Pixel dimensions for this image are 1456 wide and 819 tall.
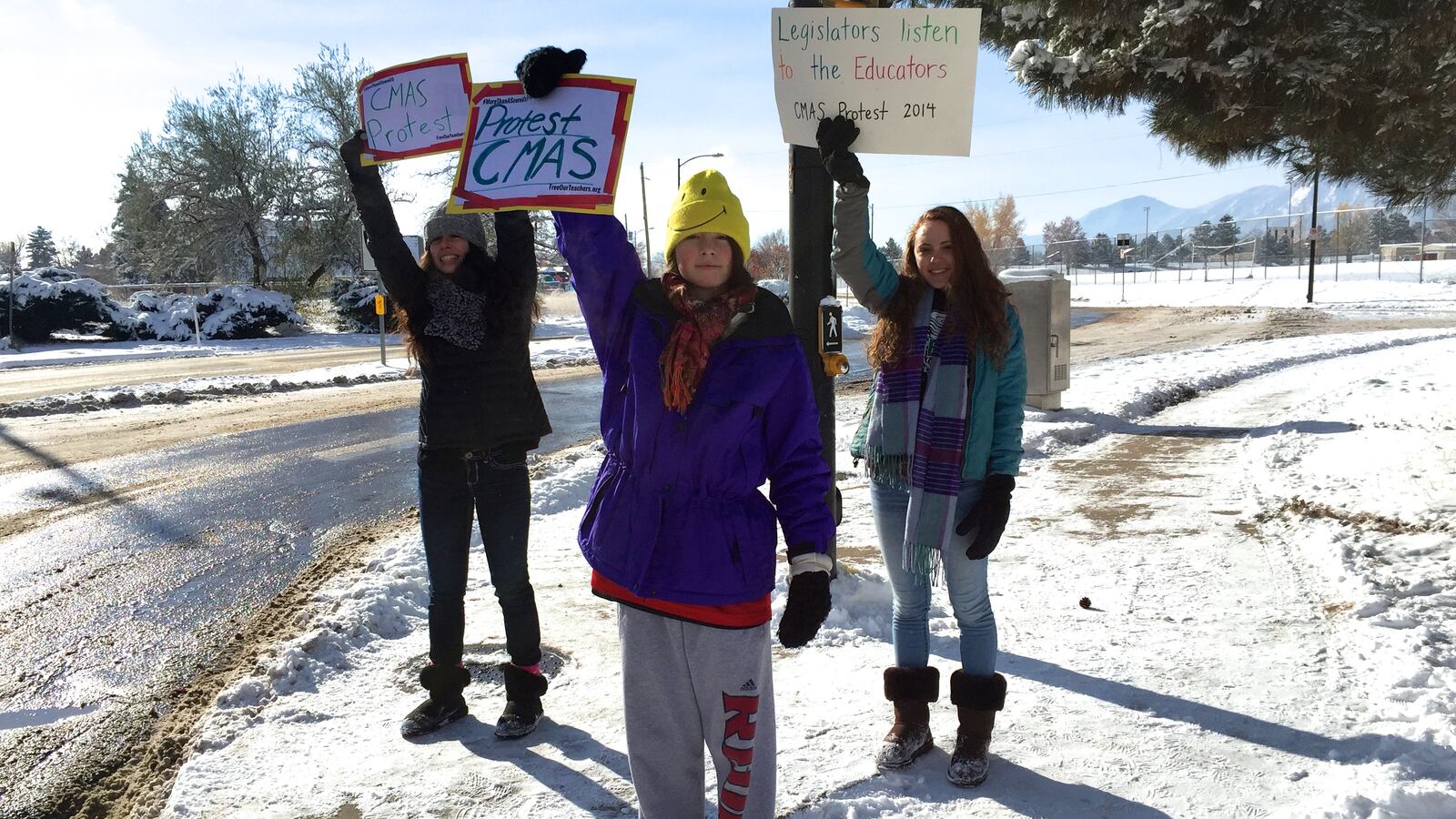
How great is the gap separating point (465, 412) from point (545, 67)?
4.12ft

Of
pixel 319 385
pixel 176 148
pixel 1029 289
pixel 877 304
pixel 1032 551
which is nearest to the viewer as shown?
pixel 877 304

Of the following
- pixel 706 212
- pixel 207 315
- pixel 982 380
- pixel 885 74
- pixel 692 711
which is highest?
pixel 885 74

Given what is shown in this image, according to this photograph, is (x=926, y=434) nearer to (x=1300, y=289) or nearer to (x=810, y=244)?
(x=810, y=244)

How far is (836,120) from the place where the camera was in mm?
3463

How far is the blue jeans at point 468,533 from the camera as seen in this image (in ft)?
11.6

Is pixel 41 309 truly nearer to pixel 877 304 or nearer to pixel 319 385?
pixel 319 385

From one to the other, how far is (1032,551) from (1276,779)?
2556 millimetres

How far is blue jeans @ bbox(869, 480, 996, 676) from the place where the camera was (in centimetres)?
320

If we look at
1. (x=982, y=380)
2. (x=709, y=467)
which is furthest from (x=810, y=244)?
(x=709, y=467)

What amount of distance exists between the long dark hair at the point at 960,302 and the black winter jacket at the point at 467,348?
1.31 meters

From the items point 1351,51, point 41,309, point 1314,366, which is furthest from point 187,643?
point 41,309

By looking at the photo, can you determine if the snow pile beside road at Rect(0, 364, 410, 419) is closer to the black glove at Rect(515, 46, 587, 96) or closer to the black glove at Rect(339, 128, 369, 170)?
the black glove at Rect(339, 128, 369, 170)

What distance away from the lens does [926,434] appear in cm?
317

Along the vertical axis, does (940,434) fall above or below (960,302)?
below
